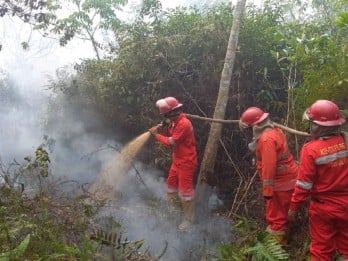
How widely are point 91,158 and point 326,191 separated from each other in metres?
6.72

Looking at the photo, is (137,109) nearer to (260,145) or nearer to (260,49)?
(260,49)

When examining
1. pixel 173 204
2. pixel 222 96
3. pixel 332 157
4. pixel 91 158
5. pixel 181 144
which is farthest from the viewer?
pixel 91 158

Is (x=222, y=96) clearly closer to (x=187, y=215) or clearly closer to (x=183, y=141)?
(x=183, y=141)

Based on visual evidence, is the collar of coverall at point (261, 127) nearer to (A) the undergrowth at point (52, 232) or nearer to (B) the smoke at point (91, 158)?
(B) the smoke at point (91, 158)

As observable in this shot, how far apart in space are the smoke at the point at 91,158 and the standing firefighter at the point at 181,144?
1.18 feet

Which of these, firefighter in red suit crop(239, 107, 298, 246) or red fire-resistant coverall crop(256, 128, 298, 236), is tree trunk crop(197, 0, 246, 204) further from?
red fire-resistant coverall crop(256, 128, 298, 236)

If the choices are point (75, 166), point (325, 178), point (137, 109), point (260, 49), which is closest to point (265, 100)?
point (260, 49)

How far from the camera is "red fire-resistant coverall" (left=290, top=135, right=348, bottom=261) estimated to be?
387 cm

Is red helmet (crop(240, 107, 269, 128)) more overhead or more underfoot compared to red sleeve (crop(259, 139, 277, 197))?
more overhead

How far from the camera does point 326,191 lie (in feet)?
13.0

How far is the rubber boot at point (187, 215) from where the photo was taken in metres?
6.34

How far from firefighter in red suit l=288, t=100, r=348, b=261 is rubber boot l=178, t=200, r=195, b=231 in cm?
254

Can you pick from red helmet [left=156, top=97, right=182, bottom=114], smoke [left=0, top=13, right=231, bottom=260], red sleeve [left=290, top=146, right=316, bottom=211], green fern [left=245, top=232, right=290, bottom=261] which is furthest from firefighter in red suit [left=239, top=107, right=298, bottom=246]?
red helmet [left=156, top=97, right=182, bottom=114]

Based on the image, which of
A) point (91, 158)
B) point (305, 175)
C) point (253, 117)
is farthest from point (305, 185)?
point (91, 158)
